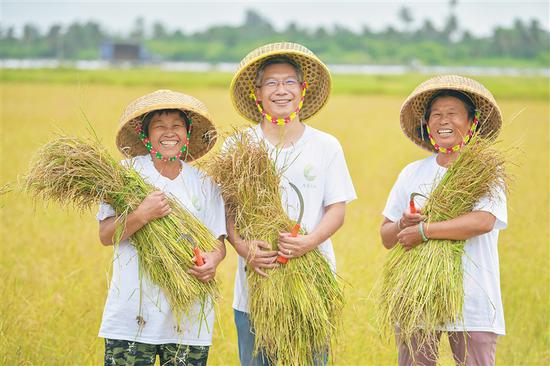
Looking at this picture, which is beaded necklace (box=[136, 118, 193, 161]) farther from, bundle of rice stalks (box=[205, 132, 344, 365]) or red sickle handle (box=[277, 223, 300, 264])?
red sickle handle (box=[277, 223, 300, 264])

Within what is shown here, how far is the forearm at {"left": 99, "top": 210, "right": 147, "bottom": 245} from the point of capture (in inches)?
124

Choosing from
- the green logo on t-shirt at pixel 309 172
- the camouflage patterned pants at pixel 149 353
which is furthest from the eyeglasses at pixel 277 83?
the camouflage patterned pants at pixel 149 353

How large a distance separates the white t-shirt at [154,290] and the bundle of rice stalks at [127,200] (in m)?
0.05

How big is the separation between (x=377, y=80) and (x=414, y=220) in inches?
1207

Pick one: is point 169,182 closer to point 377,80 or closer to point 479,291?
point 479,291

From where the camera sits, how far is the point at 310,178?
3305 mm

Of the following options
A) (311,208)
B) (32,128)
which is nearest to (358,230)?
(311,208)

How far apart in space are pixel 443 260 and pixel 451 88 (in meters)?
0.77

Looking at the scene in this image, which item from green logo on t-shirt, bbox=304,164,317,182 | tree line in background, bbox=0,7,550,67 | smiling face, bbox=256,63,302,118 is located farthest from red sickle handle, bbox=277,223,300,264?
tree line in background, bbox=0,7,550,67

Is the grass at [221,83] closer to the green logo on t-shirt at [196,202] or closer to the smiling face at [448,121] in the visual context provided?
the smiling face at [448,121]

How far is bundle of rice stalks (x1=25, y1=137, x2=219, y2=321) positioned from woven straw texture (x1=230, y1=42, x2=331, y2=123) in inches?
26.8

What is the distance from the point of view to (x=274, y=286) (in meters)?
3.22

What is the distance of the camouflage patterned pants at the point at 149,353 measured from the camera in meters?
3.16

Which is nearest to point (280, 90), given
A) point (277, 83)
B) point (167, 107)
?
point (277, 83)
